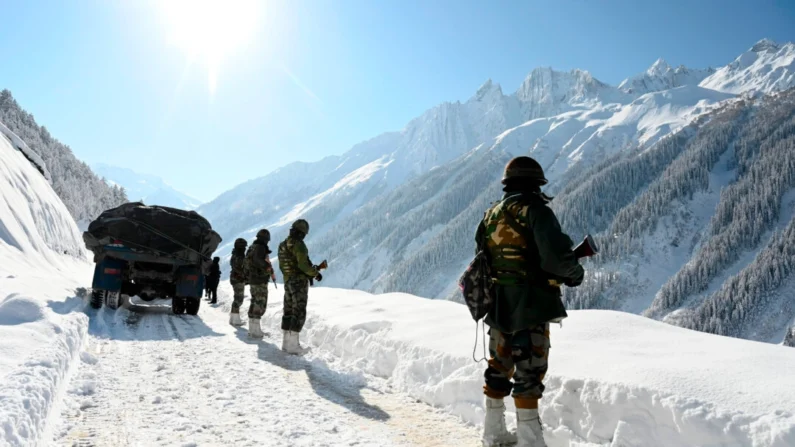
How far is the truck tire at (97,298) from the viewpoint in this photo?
10242 millimetres

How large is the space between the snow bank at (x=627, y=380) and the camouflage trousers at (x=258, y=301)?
9.80 feet

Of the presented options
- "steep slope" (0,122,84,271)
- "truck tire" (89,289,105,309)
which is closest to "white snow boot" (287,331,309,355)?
"truck tire" (89,289,105,309)

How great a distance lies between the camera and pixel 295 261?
7902 mm

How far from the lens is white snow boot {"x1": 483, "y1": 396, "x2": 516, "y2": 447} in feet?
11.6

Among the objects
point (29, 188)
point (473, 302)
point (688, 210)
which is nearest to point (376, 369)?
point (473, 302)

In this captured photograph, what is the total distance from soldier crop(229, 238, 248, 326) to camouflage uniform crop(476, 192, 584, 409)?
28.4 ft

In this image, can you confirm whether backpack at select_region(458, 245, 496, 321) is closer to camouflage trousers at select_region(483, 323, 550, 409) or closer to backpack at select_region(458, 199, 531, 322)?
backpack at select_region(458, 199, 531, 322)

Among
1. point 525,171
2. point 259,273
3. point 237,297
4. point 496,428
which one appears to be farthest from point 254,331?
point 525,171

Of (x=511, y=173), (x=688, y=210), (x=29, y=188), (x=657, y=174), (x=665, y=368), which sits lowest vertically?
(x=665, y=368)

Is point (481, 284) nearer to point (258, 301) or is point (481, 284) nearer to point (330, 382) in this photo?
point (330, 382)

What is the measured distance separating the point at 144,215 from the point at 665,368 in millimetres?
11628

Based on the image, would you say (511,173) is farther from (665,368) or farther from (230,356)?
(230,356)

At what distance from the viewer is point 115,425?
3.80 meters

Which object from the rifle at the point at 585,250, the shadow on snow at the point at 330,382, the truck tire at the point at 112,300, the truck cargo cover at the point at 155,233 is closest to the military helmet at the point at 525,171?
the rifle at the point at 585,250
